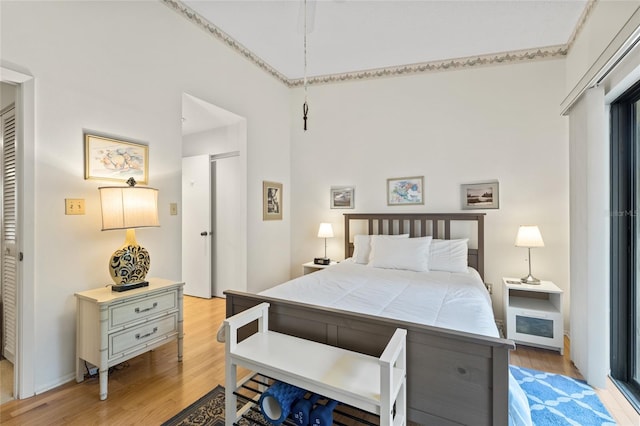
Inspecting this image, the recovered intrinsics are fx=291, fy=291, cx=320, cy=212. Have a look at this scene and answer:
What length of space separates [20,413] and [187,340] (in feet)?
3.83

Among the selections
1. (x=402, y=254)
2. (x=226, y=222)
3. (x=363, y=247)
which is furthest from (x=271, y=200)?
(x=402, y=254)

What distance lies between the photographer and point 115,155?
2291 mm

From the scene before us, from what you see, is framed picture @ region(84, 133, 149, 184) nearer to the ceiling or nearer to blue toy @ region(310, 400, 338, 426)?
the ceiling

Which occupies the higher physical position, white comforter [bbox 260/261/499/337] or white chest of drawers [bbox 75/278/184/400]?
white comforter [bbox 260/261/499/337]

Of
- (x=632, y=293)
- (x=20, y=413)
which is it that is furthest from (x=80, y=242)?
(x=632, y=293)

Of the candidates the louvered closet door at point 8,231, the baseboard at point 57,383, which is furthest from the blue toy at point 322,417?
the louvered closet door at point 8,231

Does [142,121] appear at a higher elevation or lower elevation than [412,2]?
lower

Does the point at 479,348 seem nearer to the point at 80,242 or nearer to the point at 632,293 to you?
the point at 632,293

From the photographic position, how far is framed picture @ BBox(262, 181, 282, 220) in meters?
3.92

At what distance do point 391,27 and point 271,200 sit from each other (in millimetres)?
2453

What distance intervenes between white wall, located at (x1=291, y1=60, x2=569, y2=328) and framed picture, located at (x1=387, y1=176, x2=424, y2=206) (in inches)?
3.0

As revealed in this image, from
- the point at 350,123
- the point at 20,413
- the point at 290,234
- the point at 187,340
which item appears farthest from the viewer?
the point at 290,234

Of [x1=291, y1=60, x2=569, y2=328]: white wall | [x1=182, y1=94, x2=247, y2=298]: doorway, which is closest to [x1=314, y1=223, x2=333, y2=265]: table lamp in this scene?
[x1=291, y1=60, x2=569, y2=328]: white wall

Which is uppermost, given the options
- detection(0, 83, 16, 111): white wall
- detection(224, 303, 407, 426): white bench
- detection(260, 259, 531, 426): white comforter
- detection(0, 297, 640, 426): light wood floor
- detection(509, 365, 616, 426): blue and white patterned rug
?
detection(0, 83, 16, 111): white wall
